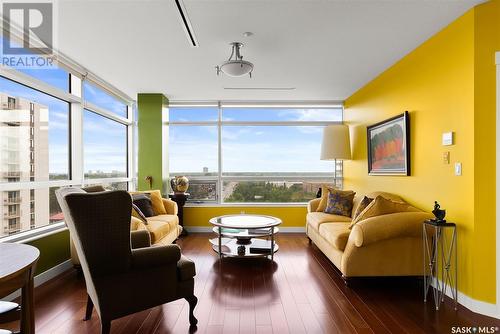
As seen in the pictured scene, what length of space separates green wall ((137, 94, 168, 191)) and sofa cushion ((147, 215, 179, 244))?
1028mm

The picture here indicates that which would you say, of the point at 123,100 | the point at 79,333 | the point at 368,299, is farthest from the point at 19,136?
the point at 368,299

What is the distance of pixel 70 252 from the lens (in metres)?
3.54

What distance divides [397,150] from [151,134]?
412 cm

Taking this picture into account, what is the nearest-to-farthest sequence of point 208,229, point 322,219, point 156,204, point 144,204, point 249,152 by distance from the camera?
→ point 322,219, point 144,204, point 156,204, point 208,229, point 249,152

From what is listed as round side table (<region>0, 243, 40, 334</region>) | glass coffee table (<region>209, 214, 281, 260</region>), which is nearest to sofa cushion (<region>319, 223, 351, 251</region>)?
glass coffee table (<region>209, 214, 281, 260</region>)

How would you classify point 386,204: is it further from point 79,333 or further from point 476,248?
point 79,333

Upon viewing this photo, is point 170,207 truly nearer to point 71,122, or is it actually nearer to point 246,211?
point 246,211

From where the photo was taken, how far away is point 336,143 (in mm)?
5125

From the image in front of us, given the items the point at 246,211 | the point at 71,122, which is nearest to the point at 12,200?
the point at 71,122

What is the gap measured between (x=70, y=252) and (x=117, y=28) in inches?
109

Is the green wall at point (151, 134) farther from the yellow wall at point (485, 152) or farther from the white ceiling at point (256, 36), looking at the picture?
the yellow wall at point (485, 152)

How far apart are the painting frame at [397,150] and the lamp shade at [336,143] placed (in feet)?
2.01

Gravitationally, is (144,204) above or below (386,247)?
above

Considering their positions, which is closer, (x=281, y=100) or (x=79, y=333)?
(x=79, y=333)
